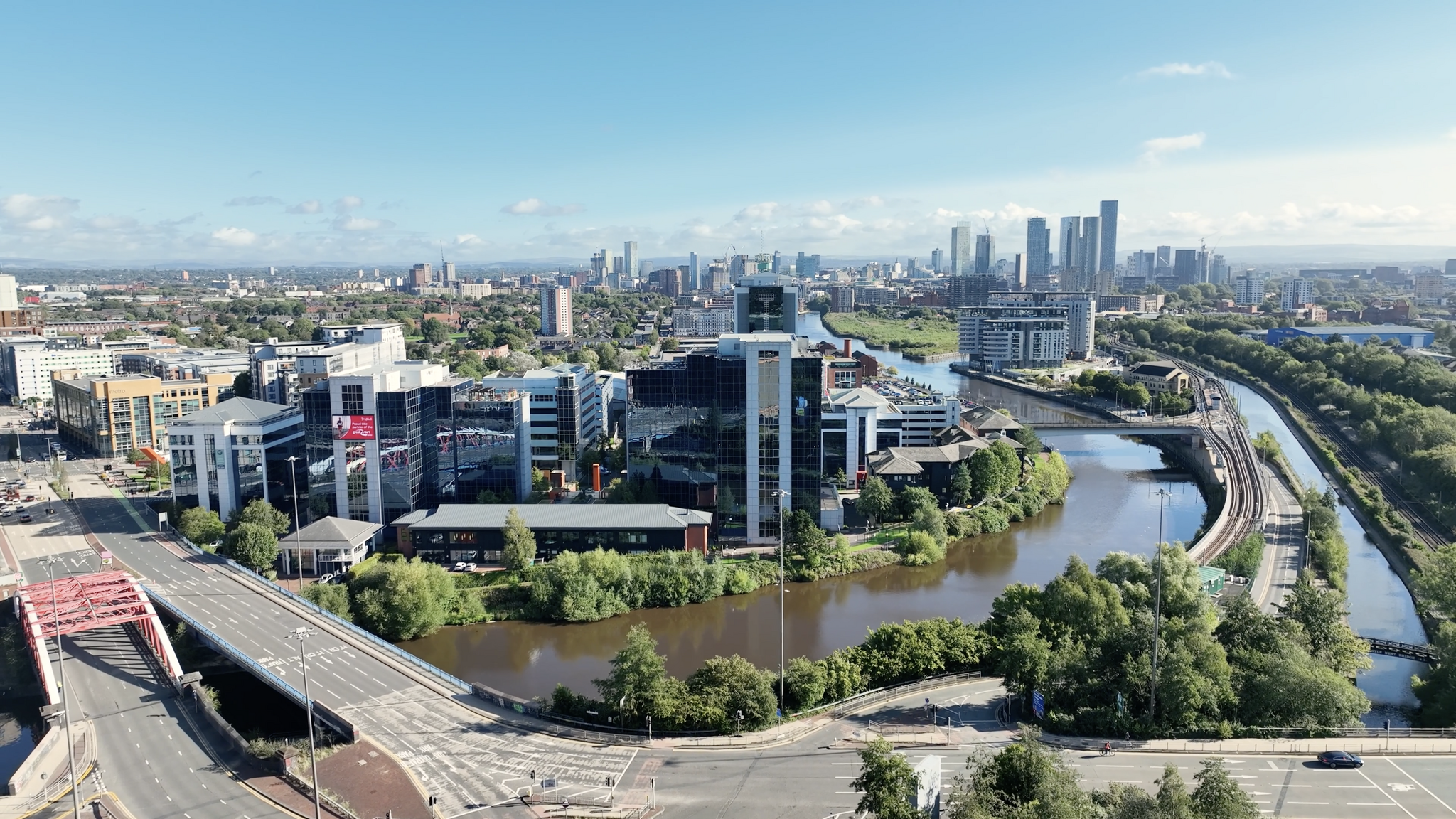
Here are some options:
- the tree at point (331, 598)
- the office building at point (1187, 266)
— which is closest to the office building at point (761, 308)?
the tree at point (331, 598)

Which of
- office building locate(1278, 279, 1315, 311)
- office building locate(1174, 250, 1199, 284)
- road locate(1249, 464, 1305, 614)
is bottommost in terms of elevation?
road locate(1249, 464, 1305, 614)

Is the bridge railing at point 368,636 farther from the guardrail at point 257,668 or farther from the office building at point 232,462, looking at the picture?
the office building at point 232,462

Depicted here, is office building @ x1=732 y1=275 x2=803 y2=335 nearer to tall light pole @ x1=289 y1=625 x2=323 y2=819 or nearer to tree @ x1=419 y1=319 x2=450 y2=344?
tall light pole @ x1=289 y1=625 x2=323 y2=819

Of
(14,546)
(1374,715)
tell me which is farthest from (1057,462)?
(14,546)

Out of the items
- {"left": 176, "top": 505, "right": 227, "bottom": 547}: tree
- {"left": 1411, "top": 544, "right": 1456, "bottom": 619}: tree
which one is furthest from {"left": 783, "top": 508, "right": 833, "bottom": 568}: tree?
{"left": 176, "top": 505, "right": 227, "bottom": 547}: tree

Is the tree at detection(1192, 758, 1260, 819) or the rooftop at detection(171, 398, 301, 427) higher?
the rooftop at detection(171, 398, 301, 427)

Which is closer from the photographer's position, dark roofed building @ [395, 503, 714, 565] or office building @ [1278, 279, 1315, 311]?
dark roofed building @ [395, 503, 714, 565]
